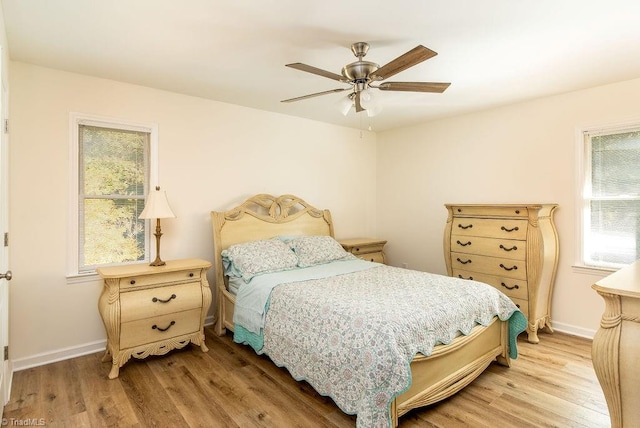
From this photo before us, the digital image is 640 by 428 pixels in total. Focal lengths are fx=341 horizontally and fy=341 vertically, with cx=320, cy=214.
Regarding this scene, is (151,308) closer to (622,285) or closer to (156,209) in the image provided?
(156,209)

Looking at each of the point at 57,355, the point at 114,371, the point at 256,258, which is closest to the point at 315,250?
the point at 256,258

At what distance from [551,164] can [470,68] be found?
1519mm

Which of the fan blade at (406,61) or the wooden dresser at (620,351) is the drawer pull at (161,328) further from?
the wooden dresser at (620,351)

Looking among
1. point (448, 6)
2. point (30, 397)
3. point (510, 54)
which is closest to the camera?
point (448, 6)

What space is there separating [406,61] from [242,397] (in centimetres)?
242

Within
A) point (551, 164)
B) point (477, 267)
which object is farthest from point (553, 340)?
point (551, 164)

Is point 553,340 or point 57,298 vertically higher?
point 57,298

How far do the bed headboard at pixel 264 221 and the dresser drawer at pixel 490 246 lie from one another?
5.20 feet

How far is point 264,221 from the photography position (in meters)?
3.93

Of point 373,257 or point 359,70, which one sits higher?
point 359,70

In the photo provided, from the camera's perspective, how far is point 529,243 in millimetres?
3238

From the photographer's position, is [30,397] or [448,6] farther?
[30,397]

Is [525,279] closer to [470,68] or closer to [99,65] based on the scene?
[470,68]

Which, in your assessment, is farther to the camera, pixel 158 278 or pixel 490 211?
pixel 490 211
